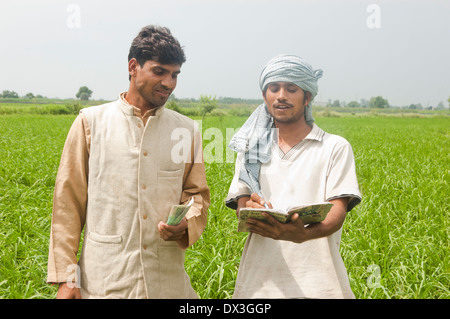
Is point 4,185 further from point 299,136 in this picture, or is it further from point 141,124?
point 299,136

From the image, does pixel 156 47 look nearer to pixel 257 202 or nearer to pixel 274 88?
pixel 274 88

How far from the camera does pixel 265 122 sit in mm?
1488

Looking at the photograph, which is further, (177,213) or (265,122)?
(265,122)

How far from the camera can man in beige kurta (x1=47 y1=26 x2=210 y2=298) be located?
142cm

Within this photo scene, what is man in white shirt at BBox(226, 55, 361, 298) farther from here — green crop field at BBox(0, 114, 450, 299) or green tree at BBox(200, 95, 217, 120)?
green tree at BBox(200, 95, 217, 120)

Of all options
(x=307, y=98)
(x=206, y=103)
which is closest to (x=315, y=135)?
(x=307, y=98)

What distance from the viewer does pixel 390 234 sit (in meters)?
3.46

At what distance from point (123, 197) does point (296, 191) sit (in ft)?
2.02

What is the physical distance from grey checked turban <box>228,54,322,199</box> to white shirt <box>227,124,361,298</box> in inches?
1.8

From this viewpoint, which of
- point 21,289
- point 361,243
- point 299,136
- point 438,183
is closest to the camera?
point 299,136

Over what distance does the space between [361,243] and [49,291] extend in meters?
2.38

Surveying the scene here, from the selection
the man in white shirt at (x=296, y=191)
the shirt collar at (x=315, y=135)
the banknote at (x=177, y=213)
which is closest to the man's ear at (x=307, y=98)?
the man in white shirt at (x=296, y=191)

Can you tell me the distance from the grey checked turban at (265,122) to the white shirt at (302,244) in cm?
5
